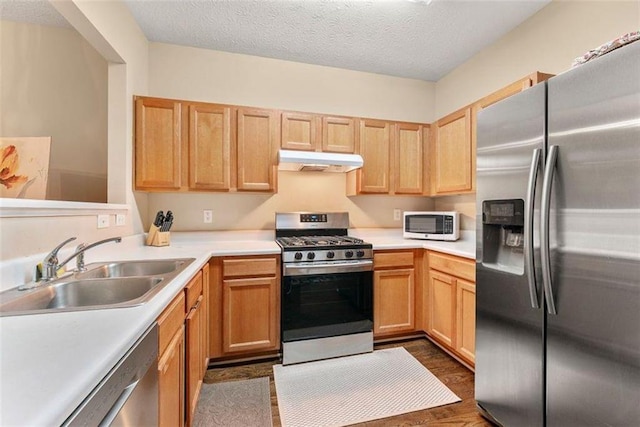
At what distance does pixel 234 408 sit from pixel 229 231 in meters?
1.48

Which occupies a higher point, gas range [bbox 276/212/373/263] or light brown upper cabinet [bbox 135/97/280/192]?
light brown upper cabinet [bbox 135/97/280/192]

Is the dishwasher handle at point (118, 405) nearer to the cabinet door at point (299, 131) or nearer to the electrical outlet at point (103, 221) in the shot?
the electrical outlet at point (103, 221)

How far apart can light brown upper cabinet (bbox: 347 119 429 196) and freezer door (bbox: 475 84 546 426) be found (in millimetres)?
1194

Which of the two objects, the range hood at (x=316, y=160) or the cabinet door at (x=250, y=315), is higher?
the range hood at (x=316, y=160)

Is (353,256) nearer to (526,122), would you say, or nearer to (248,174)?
(248,174)

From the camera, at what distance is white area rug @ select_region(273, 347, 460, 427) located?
166 cm

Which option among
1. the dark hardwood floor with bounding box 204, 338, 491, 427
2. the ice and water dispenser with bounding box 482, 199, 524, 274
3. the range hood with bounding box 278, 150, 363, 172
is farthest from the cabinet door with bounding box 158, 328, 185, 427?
the ice and water dispenser with bounding box 482, 199, 524, 274

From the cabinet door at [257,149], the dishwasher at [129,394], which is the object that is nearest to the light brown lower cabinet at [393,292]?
the cabinet door at [257,149]

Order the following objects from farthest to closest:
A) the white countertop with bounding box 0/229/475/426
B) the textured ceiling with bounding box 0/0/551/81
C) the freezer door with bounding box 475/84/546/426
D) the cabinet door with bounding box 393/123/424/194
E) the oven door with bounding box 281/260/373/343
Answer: the cabinet door with bounding box 393/123/424/194 → the oven door with bounding box 281/260/373/343 → the textured ceiling with bounding box 0/0/551/81 → the freezer door with bounding box 475/84/546/426 → the white countertop with bounding box 0/229/475/426

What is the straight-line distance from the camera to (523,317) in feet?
4.50

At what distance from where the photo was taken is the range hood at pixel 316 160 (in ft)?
7.80

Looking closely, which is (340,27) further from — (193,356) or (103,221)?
(193,356)

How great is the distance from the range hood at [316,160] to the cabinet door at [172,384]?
1.51 meters

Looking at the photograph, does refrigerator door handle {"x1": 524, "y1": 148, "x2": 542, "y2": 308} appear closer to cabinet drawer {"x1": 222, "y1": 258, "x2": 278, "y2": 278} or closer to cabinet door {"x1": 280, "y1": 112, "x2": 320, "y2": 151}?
cabinet drawer {"x1": 222, "y1": 258, "x2": 278, "y2": 278}
